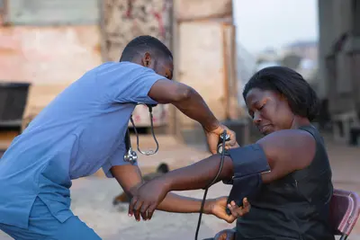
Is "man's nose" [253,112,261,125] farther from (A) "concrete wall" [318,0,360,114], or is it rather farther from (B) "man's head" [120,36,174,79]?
(A) "concrete wall" [318,0,360,114]

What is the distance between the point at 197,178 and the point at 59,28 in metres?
8.08

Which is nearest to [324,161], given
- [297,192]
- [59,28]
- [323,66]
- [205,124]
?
[297,192]

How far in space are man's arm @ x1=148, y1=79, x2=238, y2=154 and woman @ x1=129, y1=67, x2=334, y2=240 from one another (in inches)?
6.1

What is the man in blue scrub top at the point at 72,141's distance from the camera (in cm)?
217

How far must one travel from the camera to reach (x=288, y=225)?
216 cm

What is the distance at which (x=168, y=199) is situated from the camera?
2479 mm

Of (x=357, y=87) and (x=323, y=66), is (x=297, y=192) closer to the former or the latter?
(x=357, y=87)

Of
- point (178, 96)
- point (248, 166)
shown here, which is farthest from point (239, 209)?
point (178, 96)

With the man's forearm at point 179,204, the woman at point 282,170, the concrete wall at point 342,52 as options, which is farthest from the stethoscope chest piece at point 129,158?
the concrete wall at point 342,52

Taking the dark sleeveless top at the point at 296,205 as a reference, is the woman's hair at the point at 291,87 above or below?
above

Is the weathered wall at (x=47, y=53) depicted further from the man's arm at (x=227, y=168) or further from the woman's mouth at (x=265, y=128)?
the man's arm at (x=227, y=168)

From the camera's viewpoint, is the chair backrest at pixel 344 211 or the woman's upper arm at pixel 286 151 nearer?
the woman's upper arm at pixel 286 151

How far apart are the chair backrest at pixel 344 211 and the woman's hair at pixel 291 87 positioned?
328 mm

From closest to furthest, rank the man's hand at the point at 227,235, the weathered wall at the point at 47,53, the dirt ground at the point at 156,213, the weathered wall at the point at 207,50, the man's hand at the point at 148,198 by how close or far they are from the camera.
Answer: the man's hand at the point at 148,198 < the man's hand at the point at 227,235 < the dirt ground at the point at 156,213 < the weathered wall at the point at 47,53 < the weathered wall at the point at 207,50
